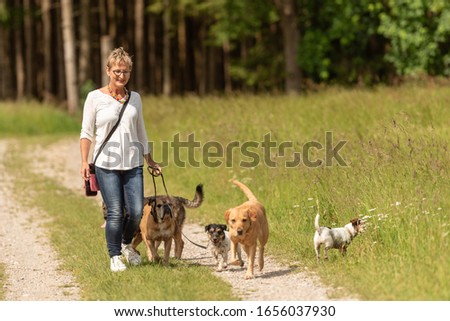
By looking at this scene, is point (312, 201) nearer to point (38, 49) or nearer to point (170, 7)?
point (170, 7)

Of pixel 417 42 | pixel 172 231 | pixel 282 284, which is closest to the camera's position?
pixel 282 284

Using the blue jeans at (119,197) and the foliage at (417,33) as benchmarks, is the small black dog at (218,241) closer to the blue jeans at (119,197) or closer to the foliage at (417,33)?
the blue jeans at (119,197)

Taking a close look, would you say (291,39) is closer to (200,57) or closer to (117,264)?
(200,57)

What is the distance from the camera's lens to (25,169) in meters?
19.8

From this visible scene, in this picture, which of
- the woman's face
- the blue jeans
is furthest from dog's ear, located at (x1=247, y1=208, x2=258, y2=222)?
the woman's face

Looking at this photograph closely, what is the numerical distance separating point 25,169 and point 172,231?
36.4ft

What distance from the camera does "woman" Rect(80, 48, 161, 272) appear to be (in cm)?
870

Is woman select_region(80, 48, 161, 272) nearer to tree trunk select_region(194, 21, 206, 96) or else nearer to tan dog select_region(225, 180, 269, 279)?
tan dog select_region(225, 180, 269, 279)

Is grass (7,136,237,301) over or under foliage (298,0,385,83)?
under

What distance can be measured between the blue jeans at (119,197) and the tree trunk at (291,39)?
21.2 metres

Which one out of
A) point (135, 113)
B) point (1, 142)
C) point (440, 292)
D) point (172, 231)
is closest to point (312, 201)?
point (172, 231)

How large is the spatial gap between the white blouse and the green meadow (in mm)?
1150

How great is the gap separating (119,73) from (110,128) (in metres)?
0.56

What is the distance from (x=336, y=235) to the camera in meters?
9.03
